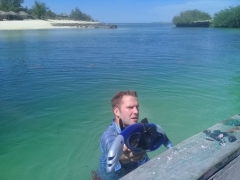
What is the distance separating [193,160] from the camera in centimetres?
172

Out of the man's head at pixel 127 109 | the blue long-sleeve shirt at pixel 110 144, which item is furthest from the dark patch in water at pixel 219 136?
the blue long-sleeve shirt at pixel 110 144

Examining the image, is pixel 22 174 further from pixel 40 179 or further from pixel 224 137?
pixel 224 137

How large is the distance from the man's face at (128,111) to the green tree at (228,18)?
254 ft

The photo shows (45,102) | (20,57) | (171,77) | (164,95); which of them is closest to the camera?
(45,102)

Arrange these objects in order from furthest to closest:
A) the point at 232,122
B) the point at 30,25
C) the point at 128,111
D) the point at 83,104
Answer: the point at 30,25, the point at 83,104, the point at 128,111, the point at 232,122

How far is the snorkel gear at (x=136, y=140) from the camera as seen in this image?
2.17m

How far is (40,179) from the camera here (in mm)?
4656

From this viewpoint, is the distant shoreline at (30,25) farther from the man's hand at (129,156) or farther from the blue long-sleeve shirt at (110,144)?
the man's hand at (129,156)

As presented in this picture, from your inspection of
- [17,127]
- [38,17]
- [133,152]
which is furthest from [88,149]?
[38,17]

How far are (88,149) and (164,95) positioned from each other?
435 cm

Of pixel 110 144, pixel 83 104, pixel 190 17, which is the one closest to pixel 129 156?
pixel 110 144

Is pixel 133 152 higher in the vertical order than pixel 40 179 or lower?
higher

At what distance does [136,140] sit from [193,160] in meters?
0.71

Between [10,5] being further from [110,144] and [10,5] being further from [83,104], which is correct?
[110,144]
